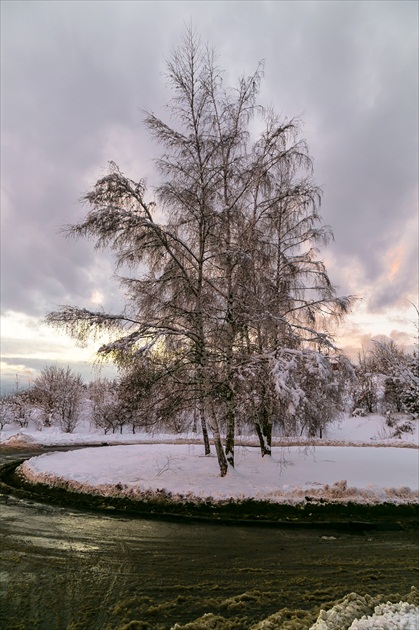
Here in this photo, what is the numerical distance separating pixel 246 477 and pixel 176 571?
538cm

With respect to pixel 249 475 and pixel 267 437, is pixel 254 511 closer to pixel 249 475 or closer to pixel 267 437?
pixel 249 475

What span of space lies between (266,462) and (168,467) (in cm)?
341

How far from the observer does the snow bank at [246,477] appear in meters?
9.24

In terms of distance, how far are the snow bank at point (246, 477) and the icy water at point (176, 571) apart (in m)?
1.69

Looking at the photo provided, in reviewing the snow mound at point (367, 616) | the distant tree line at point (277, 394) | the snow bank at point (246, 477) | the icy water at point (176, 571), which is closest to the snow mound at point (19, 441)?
the snow bank at point (246, 477)

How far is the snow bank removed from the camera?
924 cm

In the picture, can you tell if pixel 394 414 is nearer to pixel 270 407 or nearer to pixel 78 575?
pixel 270 407

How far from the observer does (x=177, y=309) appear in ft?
34.0

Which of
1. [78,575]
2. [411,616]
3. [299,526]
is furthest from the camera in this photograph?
[299,526]

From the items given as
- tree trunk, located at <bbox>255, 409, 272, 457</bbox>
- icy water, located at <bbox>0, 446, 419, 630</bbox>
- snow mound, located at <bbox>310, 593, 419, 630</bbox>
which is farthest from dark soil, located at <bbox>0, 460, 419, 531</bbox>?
snow mound, located at <bbox>310, 593, 419, 630</bbox>

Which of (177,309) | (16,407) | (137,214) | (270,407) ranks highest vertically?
(137,214)

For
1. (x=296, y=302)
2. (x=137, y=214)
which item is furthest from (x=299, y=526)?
(x=137, y=214)

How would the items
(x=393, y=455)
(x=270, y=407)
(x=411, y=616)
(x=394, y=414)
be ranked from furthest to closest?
(x=394, y=414) < (x=393, y=455) < (x=270, y=407) < (x=411, y=616)

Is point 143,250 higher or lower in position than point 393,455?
higher
